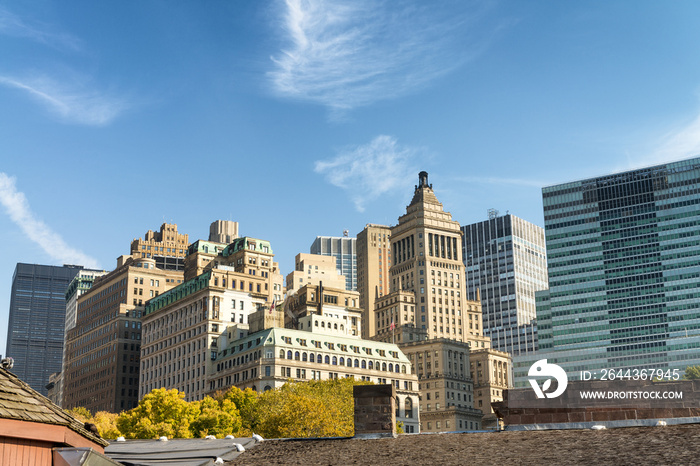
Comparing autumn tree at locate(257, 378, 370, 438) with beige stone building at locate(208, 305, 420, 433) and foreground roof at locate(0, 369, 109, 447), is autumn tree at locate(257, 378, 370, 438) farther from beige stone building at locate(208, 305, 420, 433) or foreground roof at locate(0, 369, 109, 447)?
foreground roof at locate(0, 369, 109, 447)

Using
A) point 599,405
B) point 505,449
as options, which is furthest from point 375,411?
point 599,405

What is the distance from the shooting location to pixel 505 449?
75.8 feet

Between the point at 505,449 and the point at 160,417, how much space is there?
4036 inches

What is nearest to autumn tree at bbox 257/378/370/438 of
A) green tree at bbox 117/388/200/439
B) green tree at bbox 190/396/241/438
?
green tree at bbox 190/396/241/438

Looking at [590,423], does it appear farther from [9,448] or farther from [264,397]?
[264,397]

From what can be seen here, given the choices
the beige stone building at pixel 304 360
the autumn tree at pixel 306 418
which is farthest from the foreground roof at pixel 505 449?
the beige stone building at pixel 304 360

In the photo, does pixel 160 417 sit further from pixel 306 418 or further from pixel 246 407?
pixel 306 418

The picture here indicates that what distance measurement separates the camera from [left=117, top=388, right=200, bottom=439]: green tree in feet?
381

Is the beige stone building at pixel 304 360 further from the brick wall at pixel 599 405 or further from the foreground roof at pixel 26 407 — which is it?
the foreground roof at pixel 26 407

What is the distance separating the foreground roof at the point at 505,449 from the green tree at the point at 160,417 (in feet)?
307

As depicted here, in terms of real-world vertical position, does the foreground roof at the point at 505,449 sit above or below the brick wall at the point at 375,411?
below

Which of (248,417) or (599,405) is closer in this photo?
(599,405)

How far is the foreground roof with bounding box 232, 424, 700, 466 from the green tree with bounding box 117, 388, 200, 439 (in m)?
93.7

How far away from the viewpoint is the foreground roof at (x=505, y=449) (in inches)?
835
